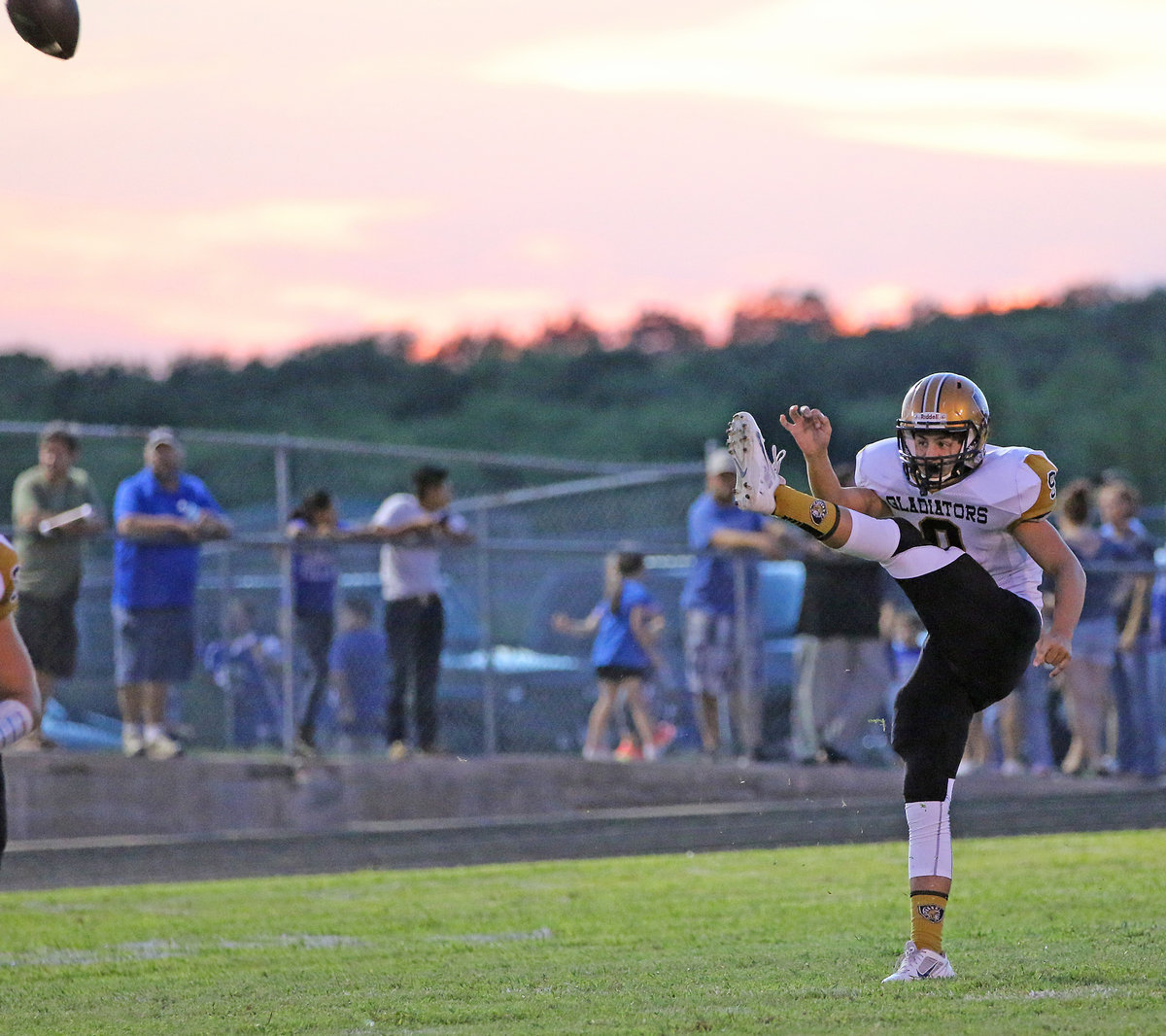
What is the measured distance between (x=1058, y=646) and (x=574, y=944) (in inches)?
83.3

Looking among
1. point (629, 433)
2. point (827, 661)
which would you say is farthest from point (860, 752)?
point (629, 433)

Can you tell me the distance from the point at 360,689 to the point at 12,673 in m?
7.12

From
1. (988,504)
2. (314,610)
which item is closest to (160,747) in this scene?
(314,610)

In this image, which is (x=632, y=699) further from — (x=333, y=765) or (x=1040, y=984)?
(x=1040, y=984)

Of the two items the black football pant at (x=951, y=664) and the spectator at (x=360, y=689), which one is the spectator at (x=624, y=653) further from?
the black football pant at (x=951, y=664)

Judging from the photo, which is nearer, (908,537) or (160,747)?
(908,537)

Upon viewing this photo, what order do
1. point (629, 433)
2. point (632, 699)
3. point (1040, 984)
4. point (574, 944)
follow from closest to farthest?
point (1040, 984)
point (574, 944)
point (632, 699)
point (629, 433)

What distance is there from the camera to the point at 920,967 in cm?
612

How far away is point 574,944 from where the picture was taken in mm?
7387

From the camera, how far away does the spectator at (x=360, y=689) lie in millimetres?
12805

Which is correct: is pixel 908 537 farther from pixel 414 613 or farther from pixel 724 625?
pixel 724 625

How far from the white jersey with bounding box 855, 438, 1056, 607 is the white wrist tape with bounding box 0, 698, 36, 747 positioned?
2.72 m

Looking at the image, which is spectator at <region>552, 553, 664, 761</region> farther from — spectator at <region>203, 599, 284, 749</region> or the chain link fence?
spectator at <region>203, 599, 284, 749</region>

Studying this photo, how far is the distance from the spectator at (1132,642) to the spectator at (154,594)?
6236mm
